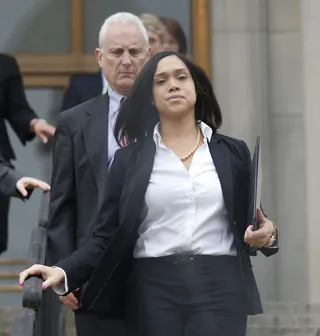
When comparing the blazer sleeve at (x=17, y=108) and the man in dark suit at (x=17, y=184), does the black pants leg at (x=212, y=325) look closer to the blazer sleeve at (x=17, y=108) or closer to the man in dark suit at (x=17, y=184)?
the man in dark suit at (x=17, y=184)

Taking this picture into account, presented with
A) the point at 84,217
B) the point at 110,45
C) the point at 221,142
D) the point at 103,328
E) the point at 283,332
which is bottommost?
the point at 283,332

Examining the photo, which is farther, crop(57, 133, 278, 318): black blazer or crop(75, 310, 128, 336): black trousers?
crop(75, 310, 128, 336): black trousers

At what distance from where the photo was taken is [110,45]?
5520mm

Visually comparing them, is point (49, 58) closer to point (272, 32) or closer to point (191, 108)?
point (272, 32)

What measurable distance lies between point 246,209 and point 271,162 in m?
3.76

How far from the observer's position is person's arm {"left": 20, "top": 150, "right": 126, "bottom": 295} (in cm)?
458

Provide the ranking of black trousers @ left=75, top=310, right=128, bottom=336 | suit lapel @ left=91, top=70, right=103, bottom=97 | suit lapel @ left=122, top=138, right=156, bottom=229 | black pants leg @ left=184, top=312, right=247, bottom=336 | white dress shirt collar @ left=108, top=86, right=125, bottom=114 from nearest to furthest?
black pants leg @ left=184, top=312, right=247, bottom=336, suit lapel @ left=122, top=138, right=156, bottom=229, black trousers @ left=75, top=310, right=128, bottom=336, white dress shirt collar @ left=108, top=86, right=125, bottom=114, suit lapel @ left=91, top=70, right=103, bottom=97

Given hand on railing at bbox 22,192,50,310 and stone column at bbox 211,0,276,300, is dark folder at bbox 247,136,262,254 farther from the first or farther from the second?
stone column at bbox 211,0,276,300

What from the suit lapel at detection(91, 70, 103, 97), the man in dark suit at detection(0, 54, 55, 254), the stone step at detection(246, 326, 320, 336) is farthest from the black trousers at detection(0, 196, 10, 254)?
the stone step at detection(246, 326, 320, 336)

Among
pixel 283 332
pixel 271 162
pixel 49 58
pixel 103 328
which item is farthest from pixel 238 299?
pixel 49 58

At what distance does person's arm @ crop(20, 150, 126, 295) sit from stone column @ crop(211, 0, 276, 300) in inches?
144

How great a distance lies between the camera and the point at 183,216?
15.2 ft

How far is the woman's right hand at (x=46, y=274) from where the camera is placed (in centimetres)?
452

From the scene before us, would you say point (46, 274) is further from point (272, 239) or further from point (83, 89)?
point (83, 89)
